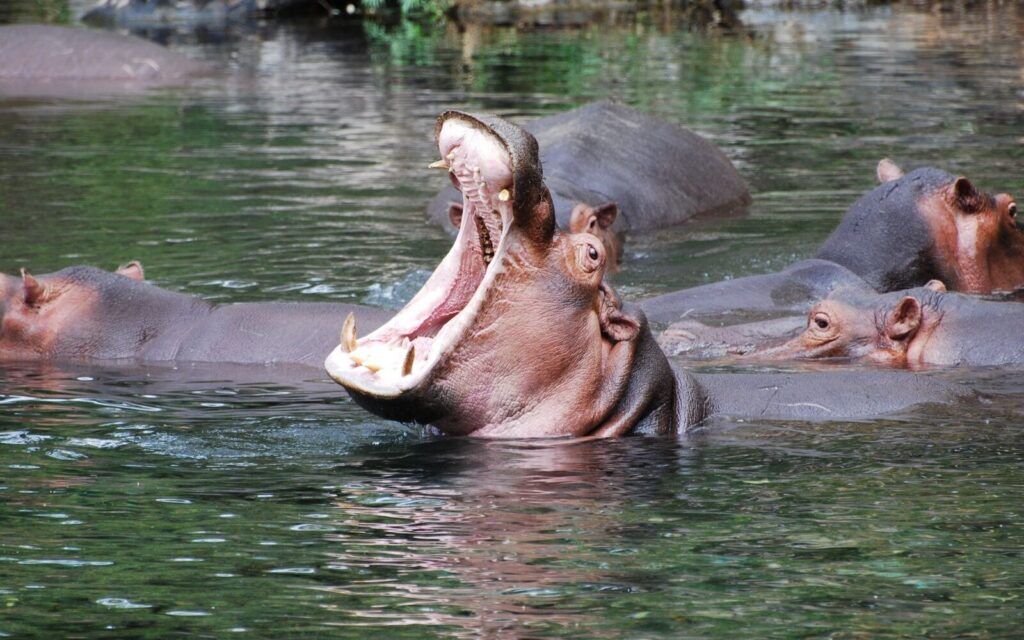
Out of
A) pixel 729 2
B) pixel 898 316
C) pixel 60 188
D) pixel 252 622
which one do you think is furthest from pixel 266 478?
pixel 729 2

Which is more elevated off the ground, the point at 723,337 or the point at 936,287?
the point at 936,287

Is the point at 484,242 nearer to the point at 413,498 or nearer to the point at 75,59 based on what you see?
the point at 413,498

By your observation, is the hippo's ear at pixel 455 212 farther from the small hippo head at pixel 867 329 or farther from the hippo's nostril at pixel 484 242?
the hippo's nostril at pixel 484 242

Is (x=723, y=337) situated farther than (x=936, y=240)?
No

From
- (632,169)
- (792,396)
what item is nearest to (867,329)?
(792,396)

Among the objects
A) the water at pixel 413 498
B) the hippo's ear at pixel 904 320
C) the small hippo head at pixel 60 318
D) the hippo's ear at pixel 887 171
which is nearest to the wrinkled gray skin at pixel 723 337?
the hippo's ear at pixel 904 320

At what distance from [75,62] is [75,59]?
0.03 metres

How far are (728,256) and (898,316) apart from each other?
3371mm

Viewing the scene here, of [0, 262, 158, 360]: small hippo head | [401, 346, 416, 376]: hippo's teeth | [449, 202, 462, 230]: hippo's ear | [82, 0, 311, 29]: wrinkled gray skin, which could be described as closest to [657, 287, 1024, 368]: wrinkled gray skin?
[449, 202, 462, 230]: hippo's ear

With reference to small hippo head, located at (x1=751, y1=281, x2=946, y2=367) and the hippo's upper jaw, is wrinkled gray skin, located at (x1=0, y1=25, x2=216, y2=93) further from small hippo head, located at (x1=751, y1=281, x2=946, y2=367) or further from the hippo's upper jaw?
the hippo's upper jaw

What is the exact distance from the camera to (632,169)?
479 inches

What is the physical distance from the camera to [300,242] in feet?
35.9

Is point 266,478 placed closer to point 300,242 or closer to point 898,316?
point 898,316

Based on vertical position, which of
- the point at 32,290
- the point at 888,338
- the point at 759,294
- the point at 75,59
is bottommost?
the point at 759,294
